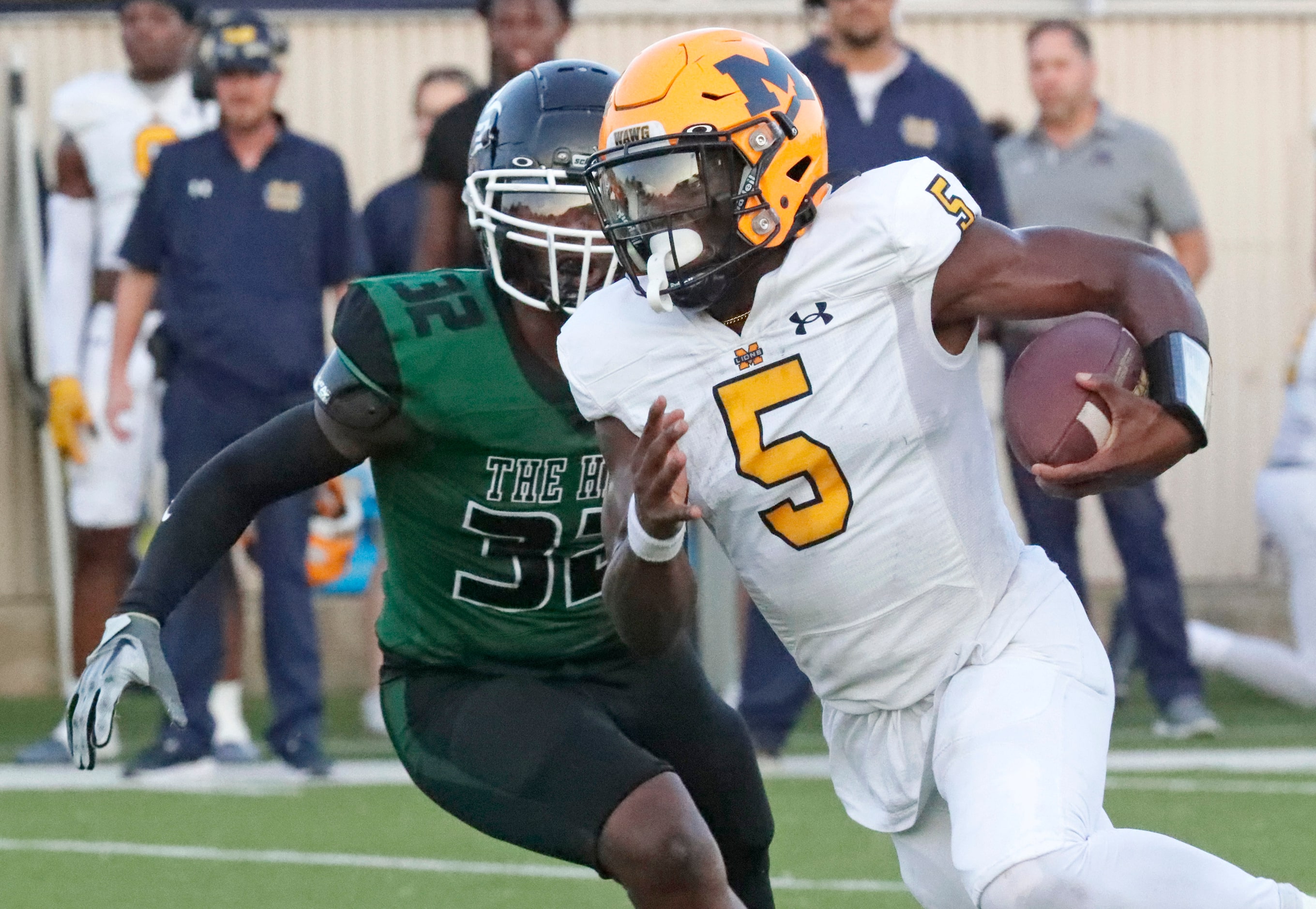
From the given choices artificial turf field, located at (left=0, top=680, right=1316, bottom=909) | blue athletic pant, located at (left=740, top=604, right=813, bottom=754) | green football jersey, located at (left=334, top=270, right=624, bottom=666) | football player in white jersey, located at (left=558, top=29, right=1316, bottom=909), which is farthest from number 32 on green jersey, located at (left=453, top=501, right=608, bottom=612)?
blue athletic pant, located at (left=740, top=604, right=813, bottom=754)

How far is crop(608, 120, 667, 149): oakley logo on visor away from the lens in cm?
312

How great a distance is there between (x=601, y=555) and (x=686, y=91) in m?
0.81

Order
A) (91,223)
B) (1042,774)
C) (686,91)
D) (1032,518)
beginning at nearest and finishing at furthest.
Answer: (1042,774), (686,91), (1032,518), (91,223)

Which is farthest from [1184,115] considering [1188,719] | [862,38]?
[1188,719]

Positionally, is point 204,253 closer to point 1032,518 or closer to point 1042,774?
point 1032,518

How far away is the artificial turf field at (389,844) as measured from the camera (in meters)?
4.69

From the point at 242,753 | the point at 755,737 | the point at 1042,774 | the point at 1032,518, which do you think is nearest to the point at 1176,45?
the point at 1032,518

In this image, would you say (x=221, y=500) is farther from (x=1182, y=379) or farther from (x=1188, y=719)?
(x=1188, y=719)

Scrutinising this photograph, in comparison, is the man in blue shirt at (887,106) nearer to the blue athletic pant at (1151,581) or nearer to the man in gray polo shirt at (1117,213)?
the man in gray polo shirt at (1117,213)

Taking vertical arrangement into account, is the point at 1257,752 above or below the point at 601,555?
below

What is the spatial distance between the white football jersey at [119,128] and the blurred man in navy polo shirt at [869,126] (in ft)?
6.81

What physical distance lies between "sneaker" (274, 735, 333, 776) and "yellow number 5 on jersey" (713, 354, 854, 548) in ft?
10.8

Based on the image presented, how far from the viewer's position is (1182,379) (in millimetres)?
2854

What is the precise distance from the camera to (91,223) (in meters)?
7.11
